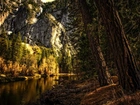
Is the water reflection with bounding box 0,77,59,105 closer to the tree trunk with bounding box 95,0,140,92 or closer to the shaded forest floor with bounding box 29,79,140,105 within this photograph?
the shaded forest floor with bounding box 29,79,140,105

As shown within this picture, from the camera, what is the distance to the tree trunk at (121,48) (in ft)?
25.5

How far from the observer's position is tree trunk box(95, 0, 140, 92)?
305 inches

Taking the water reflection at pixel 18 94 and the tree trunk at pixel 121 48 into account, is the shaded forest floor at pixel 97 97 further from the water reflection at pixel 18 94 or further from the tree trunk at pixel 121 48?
the water reflection at pixel 18 94

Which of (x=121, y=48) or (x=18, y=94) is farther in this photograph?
(x=18, y=94)

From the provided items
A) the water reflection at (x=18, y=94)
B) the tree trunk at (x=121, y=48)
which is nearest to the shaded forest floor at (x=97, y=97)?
the tree trunk at (x=121, y=48)

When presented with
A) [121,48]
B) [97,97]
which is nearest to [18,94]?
[97,97]

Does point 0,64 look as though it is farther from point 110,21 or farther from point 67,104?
point 110,21

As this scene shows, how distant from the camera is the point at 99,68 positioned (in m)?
15.8

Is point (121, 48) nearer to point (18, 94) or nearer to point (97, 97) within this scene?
point (97, 97)

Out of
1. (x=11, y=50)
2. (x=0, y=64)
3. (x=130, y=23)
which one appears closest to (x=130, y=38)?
(x=130, y=23)

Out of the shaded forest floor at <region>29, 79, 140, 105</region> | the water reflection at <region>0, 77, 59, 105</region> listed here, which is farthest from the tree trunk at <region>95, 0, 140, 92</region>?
the water reflection at <region>0, 77, 59, 105</region>

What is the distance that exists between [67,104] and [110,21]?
11.0 meters

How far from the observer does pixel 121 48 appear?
7793 mm

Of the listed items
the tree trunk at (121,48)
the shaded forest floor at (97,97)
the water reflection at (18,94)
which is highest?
the tree trunk at (121,48)
